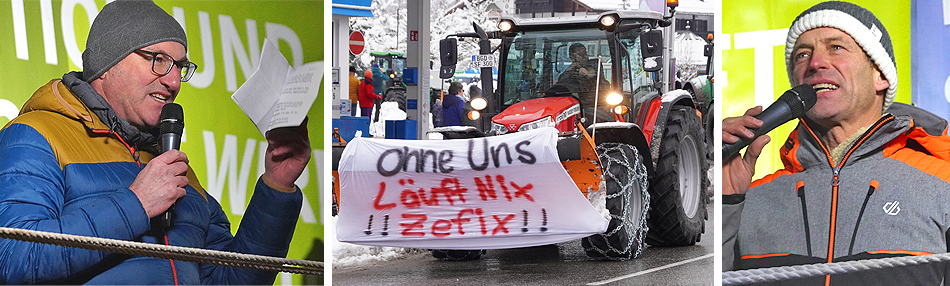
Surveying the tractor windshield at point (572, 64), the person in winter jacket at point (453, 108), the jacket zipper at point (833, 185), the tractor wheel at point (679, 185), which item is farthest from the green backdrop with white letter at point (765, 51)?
the person in winter jacket at point (453, 108)

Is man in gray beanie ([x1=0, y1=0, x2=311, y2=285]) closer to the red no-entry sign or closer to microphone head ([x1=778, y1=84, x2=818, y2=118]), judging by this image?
microphone head ([x1=778, y1=84, x2=818, y2=118])

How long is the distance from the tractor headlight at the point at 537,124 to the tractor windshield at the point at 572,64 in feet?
2.22

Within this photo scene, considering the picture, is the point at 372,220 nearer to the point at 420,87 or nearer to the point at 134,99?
the point at 134,99

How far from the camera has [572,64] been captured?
7652 millimetres

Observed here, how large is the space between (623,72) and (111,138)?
16.0ft

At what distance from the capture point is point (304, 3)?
12.8ft

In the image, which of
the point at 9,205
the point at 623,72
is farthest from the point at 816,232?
the point at 623,72

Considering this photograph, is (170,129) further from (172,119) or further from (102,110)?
(102,110)

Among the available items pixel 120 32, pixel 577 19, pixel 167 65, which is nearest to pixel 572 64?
pixel 577 19

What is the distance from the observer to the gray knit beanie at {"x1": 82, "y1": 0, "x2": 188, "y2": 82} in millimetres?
3896

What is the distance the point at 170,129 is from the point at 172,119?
0.05m

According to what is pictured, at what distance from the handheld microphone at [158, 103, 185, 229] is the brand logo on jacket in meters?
3.06

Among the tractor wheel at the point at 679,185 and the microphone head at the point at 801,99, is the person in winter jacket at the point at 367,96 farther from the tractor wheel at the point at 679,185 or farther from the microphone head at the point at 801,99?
the microphone head at the point at 801,99

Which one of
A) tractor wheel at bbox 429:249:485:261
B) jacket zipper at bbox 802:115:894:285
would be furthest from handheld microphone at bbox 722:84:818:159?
tractor wheel at bbox 429:249:485:261
